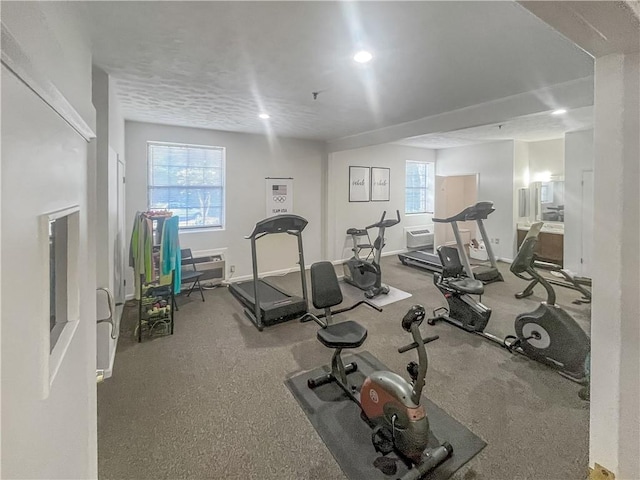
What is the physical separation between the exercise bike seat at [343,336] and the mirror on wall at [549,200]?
21.2 feet

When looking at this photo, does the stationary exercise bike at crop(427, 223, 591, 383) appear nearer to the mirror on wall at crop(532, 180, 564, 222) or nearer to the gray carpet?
the gray carpet

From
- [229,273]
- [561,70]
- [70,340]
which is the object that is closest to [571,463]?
[70,340]

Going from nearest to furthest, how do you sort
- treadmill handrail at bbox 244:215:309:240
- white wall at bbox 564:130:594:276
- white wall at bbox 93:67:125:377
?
white wall at bbox 93:67:125:377 < treadmill handrail at bbox 244:215:309:240 < white wall at bbox 564:130:594:276

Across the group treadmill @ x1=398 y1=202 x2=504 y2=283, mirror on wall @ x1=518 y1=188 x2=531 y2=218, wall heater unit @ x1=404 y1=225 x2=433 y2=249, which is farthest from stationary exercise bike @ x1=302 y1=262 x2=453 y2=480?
mirror on wall @ x1=518 y1=188 x2=531 y2=218

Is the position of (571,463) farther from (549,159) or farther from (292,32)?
(549,159)

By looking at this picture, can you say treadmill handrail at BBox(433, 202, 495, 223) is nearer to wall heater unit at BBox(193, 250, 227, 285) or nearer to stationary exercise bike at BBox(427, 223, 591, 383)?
stationary exercise bike at BBox(427, 223, 591, 383)

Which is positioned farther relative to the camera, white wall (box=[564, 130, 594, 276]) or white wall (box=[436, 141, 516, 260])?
white wall (box=[436, 141, 516, 260])

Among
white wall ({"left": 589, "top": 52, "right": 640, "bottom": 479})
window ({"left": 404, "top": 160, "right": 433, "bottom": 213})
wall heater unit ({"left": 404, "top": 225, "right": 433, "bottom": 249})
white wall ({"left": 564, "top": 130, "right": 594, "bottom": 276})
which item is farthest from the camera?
window ({"left": 404, "top": 160, "right": 433, "bottom": 213})

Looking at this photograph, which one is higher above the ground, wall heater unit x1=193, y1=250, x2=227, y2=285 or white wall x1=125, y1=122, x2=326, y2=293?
white wall x1=125, y1=122, x2=326, y2=293

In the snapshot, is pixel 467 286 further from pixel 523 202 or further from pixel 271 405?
pixel 523 202

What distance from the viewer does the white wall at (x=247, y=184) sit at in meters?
4.75

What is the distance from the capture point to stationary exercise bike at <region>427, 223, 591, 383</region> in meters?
2.72

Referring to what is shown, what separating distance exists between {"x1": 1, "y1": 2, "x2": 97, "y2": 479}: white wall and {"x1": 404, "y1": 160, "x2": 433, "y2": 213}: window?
785 centimetres

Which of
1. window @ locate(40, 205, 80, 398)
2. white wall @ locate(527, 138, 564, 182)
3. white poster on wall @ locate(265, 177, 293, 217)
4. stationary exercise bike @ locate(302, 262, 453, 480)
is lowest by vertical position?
stationary exercise bike @ locate(302, 262, 453, 480)
